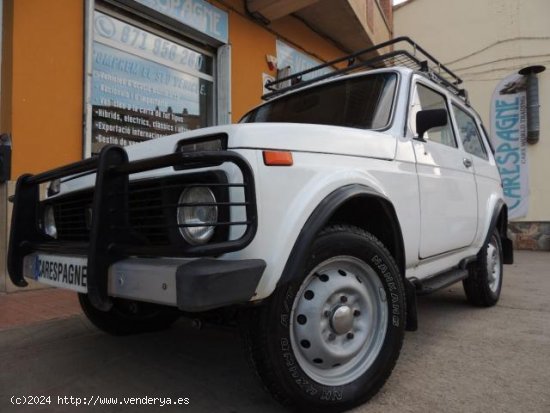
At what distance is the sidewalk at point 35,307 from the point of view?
3670mm

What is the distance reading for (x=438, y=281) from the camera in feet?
10.7

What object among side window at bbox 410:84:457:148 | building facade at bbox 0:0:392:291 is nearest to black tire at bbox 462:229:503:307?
side window at bbox 410:84:457:148

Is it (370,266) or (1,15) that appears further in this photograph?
(1,15)

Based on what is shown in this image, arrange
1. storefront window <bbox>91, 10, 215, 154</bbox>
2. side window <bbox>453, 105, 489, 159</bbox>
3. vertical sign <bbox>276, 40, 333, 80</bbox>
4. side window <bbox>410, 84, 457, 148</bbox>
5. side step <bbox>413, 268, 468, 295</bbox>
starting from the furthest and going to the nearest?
1. vertical sign <bbox>276, 40, 333, 80</bbox>
2. storefront window <bbox>91, 10, 215, 154</bbox>
3. side window <bbox>453, 105, 489, 159</bbox>
4. side window <bbox>410, 84, 457, 148</bbox>
5. side step <bbox>413, 268, 468, 295</bbox>

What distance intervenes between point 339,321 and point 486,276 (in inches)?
103

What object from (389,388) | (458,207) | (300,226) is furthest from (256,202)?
(458,207)

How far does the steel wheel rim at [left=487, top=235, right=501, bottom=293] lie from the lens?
4.36 m

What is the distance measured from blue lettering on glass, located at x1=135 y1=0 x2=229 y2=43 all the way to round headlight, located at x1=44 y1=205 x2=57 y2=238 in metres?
4.06

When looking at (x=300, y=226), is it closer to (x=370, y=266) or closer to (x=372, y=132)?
(x=370, y=266)

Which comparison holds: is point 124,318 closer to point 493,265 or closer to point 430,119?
point 430,119

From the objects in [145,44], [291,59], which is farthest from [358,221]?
[291,59]

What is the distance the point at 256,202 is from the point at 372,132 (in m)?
1.15

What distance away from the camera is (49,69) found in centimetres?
491

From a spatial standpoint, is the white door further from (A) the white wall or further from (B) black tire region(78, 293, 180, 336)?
(A) the white wall
